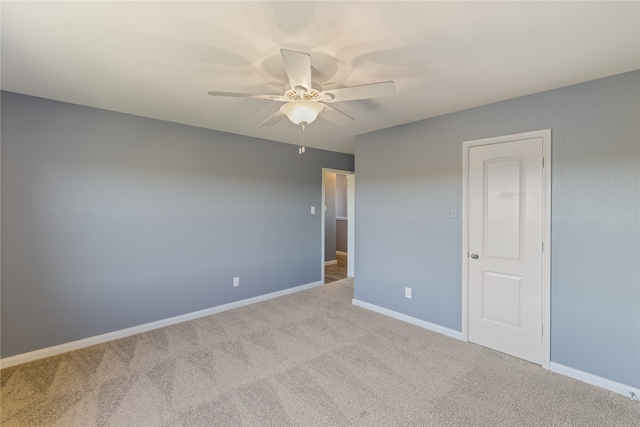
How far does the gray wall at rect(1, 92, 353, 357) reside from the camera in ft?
8.16

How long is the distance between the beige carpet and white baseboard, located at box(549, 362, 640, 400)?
61mm

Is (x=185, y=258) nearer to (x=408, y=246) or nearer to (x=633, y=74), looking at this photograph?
(x=408, y=246)

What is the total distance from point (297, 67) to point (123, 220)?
2559mm

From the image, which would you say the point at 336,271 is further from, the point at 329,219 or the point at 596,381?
the point at 596,381

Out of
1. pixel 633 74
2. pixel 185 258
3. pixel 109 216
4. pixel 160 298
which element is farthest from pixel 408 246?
pixel 109 216

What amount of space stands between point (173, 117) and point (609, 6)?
3.48 meters

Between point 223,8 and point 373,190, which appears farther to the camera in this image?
point 373,190

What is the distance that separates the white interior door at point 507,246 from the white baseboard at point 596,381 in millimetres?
130

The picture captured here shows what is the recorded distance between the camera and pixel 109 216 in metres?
2.90

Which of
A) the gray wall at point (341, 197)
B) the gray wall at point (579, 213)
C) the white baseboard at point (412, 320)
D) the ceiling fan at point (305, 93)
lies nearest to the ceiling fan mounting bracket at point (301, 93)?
the ceiling fan at point (305, 93)

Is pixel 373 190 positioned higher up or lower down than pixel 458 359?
higher up

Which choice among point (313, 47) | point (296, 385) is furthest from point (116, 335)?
point (313, 47)

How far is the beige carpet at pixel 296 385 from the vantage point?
187 cm

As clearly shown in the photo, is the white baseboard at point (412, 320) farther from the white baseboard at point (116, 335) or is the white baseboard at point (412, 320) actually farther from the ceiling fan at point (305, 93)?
the ceiling fan at point (305, 93)
